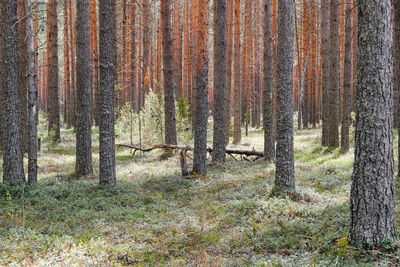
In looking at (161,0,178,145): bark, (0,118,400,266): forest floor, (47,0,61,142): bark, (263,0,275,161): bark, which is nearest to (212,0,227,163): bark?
(263,0,275,161): bark

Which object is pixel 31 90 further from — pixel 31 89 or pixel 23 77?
pixel 23 77

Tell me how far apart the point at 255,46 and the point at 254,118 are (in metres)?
6.90

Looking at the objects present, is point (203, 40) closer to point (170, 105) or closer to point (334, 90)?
point (170, 105)

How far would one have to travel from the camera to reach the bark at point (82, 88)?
10.7m

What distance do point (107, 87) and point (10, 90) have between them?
2.25 metres

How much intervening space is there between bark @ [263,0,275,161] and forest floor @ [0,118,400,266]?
2.36 metres

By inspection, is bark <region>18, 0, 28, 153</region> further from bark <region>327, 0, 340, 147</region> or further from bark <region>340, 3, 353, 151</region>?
bark <region>340, 3, 353, 151</region>

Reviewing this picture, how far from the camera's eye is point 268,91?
12.6m

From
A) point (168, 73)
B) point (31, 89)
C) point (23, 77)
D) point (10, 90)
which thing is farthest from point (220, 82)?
point (23, 77)

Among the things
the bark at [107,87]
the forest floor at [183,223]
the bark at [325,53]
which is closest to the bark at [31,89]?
the forest floor at [183,223]

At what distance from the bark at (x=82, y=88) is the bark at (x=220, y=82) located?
168 inches

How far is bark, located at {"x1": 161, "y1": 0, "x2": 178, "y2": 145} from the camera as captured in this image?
13641mm

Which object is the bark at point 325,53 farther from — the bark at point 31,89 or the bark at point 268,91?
the bark at point 31,89

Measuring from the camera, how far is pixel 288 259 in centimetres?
462
